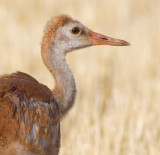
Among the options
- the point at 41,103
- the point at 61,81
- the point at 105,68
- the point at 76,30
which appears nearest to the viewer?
the point at 41,103

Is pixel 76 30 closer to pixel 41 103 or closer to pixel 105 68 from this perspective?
pixel 41 103

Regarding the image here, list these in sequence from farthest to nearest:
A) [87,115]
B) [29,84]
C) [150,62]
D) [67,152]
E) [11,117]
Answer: [150,62]
[87,115]
[67,152]
[29,84]
[11,117]

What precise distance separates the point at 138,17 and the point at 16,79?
827cm

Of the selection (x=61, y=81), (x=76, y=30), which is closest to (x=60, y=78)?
(x=61, y=81)

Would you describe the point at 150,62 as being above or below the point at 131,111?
above

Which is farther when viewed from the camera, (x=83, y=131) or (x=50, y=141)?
(x=83, y=131)

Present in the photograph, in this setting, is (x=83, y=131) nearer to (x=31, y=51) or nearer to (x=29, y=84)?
(x=29, y=84)

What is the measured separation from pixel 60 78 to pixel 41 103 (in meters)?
0.71

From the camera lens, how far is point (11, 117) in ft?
15.9

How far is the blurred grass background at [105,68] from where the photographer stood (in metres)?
7.25

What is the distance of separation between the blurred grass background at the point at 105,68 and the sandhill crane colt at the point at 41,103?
1.39 metres

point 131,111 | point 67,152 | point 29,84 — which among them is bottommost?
point 67,152

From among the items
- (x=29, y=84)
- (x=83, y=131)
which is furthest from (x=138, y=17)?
(x=29, y=84)

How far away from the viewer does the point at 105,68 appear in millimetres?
9555
